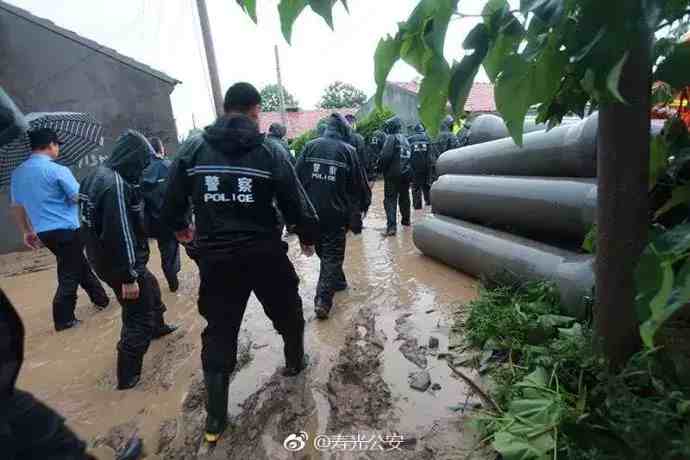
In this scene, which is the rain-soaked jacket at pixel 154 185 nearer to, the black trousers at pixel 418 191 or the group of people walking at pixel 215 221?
the group of people walking at pixel 215 221

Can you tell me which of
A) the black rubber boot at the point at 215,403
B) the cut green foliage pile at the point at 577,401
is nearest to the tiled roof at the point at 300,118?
the black rubber boot at the point at 215,403

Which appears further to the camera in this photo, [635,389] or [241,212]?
[241,212]

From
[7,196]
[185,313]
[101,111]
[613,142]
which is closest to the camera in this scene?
[613,142]

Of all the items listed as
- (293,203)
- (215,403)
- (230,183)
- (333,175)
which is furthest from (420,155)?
(215,403)

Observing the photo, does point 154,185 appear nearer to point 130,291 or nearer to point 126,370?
point 130,291

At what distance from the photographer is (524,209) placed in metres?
3.37

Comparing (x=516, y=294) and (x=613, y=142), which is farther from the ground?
(x=613, y=142)

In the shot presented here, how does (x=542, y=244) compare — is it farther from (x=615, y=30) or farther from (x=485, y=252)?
(x=615, y=30)

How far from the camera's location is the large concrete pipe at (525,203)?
282 centimetres

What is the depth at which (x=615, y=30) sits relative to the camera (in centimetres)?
62

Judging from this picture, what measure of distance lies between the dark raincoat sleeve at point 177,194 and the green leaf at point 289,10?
169 centimetres

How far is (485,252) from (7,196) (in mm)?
9126

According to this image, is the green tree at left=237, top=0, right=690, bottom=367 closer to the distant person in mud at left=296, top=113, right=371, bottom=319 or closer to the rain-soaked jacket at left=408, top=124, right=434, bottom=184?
the distant person in mud at left=296, top=113, right=371, bottom=319

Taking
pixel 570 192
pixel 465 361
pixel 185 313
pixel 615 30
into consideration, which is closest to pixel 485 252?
pixel 570 192
